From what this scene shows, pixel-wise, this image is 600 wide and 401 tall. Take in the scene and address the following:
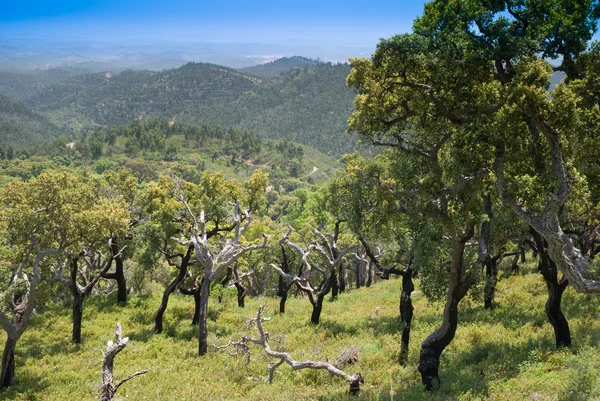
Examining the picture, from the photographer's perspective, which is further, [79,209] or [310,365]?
[79,209]

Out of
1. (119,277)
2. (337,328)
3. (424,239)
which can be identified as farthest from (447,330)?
(119,277)

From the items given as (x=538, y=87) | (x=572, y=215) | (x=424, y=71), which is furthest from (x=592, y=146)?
(x=572, y=215)

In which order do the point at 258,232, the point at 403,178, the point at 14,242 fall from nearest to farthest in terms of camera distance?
the point at 403,178 < the point at 14,242 < the point at 258,232

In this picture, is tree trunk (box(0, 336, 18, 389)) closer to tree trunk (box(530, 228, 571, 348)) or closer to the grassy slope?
the grassy slope

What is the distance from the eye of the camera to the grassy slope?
42.6 ft

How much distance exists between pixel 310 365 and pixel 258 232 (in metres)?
43.6

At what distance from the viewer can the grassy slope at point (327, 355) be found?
13.0m

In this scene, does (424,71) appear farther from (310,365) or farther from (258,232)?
(258,232)

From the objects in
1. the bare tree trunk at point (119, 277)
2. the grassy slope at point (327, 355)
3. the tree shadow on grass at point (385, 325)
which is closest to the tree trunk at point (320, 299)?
the grassy slope at point (327, 355)

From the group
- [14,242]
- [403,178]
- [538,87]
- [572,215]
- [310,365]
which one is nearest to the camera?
[538,87]

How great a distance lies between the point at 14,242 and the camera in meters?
17.6

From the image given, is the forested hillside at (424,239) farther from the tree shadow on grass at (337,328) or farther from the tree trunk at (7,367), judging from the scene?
the tree shadow on grass at (337,328)

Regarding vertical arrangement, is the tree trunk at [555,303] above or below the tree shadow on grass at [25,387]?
above

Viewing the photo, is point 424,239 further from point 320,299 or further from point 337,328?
point 320,299
